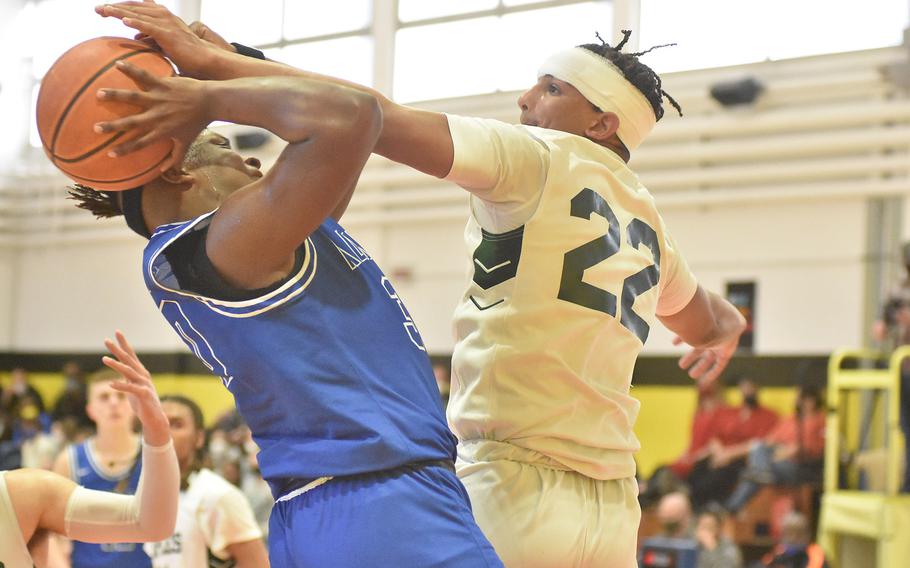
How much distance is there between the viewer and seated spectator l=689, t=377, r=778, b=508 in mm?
10266

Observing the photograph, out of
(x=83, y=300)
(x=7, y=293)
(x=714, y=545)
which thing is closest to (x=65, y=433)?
(x=83, y=300)

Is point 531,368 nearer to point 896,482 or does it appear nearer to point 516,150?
point 516,150

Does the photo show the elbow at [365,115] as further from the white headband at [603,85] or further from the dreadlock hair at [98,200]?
the white headband at [603,85]

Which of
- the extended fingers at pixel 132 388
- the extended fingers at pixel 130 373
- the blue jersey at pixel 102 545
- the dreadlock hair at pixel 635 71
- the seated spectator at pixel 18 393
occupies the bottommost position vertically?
the seated spectator at pixel 18 393

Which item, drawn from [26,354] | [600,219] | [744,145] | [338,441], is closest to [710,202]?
[744,145]

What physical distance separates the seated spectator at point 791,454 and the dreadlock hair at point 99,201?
8058 millimetres

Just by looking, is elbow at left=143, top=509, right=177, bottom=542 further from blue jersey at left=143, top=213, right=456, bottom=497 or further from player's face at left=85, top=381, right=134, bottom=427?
player's face at left=85, top=381, right=134, bottom=427

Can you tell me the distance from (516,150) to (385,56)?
35.8 feet

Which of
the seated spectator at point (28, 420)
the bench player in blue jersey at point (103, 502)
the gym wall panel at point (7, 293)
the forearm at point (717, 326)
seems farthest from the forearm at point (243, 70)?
the gym wall panel at point (7, 293)

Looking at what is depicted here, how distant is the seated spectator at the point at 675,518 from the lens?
30.0ft

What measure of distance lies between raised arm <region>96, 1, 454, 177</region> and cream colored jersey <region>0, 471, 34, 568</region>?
151 cm

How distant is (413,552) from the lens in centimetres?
236

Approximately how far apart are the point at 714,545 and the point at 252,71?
286 inches

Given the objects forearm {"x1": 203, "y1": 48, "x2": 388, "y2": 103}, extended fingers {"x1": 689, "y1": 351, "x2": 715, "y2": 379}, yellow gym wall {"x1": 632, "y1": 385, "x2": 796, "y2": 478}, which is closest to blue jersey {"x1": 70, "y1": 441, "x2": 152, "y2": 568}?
extended fingers {"x1": 689, "y1": 351, "x2": 715, "y2": 379}
